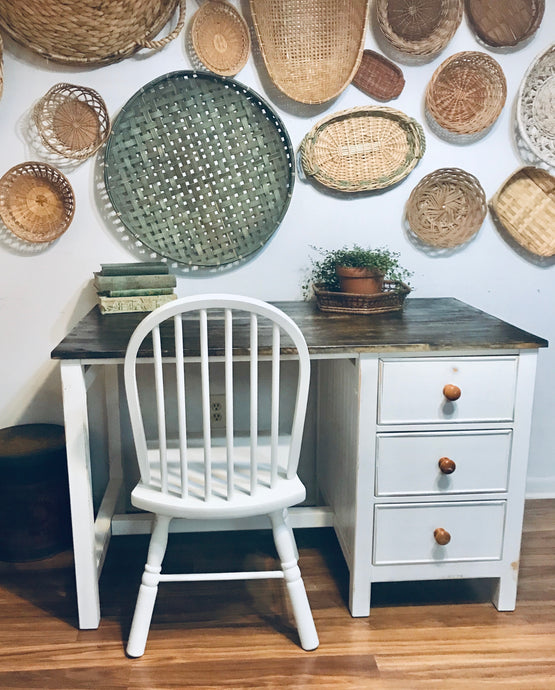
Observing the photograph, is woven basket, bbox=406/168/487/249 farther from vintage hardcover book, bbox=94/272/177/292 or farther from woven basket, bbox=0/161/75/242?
woven basket, bbox=0/161/75/242

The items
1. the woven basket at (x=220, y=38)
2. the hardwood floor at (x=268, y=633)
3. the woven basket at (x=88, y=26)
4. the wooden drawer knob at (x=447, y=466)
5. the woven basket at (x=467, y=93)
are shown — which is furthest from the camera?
the woven basket at (x=467, y=93)

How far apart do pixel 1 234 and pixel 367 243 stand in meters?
1.24

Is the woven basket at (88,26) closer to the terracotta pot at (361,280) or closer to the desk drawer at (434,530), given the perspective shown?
the terracotta pot at (361,280)

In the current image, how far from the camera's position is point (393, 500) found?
6.03ft

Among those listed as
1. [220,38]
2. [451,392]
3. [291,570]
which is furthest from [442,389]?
[220,38]

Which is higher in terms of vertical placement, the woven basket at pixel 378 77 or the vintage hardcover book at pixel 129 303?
the woven basket at pixel 378 77

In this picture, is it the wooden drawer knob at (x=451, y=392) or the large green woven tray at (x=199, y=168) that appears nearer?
the wooden drawer knob at (x=451, y=392)

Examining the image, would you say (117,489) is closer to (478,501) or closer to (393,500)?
(393,500)

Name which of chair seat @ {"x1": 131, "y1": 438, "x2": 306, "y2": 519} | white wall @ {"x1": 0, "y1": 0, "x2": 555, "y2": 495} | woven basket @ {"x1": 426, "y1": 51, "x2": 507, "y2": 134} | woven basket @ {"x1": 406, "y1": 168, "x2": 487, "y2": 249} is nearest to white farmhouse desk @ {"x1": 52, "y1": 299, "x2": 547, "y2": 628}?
chair seat @ {"x1": 131, "y1": 438, "x2": 306, "y2": 519}

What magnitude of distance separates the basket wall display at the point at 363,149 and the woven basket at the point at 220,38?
33 centimetres

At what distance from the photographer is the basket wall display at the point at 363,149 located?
2.26 metres

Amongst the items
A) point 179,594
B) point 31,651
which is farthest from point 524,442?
point 31,651

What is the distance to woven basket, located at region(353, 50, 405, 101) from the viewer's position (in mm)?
2223

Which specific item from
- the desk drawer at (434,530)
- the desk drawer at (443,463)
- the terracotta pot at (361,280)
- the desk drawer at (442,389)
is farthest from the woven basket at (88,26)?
the desk drawer at (434,530)
